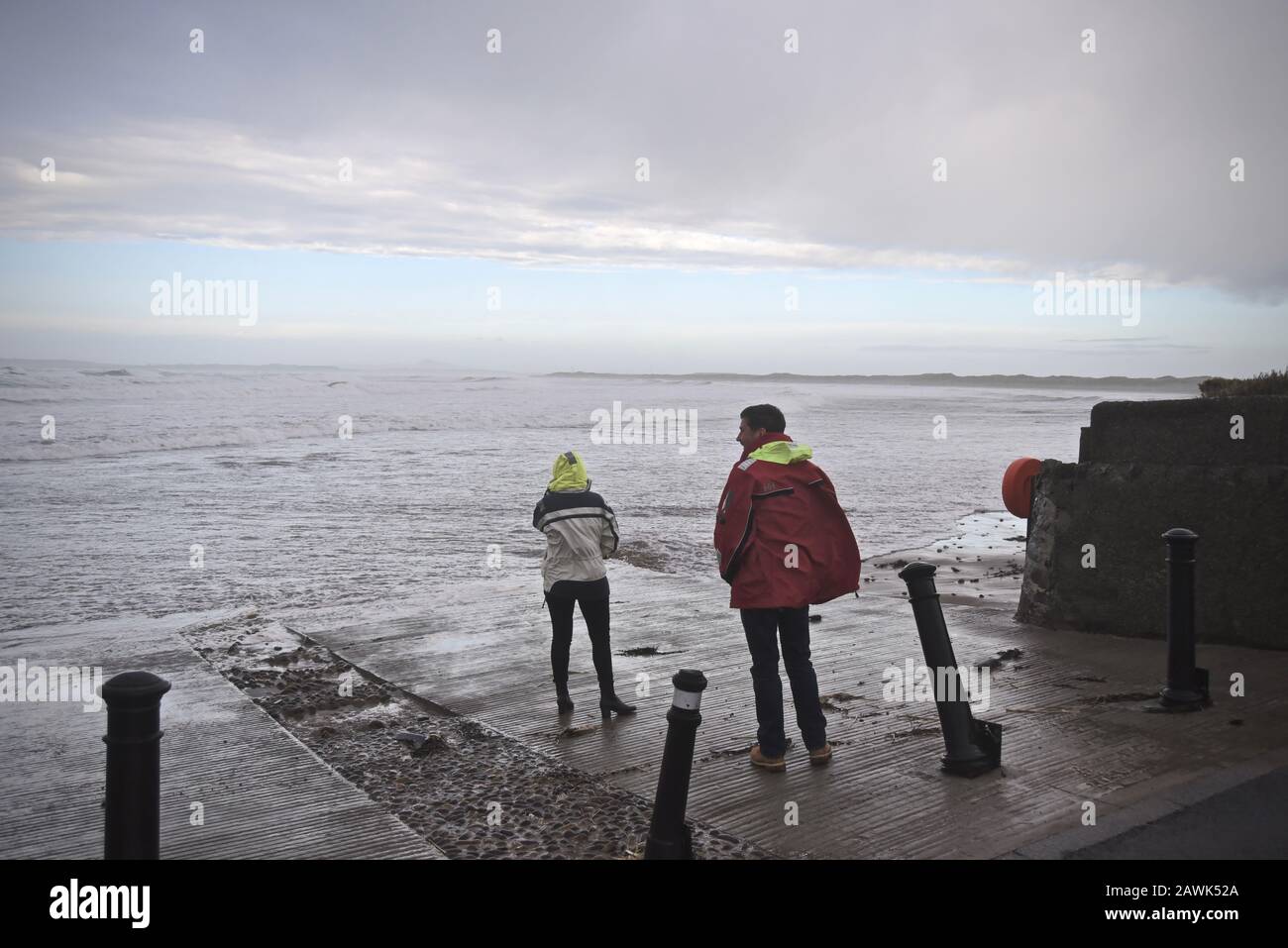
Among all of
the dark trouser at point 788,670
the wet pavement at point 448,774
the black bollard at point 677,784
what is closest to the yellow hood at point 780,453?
the dark trouser at point 788,670

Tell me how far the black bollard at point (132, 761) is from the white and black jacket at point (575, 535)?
3.16m

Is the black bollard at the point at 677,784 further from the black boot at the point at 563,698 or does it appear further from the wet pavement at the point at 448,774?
the black boot at the point at 563,698

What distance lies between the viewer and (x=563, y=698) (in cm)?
629

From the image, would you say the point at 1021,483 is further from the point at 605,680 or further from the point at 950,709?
the point at 605,680

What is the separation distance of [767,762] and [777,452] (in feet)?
5.05

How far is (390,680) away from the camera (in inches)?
270

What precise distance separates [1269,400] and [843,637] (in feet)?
10.9

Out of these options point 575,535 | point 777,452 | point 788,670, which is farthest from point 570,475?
point 788,670

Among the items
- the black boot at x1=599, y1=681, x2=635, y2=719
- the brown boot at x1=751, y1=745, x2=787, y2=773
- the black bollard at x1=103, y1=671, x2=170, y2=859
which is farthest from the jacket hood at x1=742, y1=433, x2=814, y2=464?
the black bollard at x1=103, y1=671, x2=170, y2=859

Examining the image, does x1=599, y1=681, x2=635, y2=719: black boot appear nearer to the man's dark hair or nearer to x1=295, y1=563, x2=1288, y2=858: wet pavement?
x1=295, y1=563, x2=1288, y2=858: wet pavement

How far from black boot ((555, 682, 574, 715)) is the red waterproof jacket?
4.60ft

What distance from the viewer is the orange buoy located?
8500 mm

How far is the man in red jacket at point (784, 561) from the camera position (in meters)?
5.28
